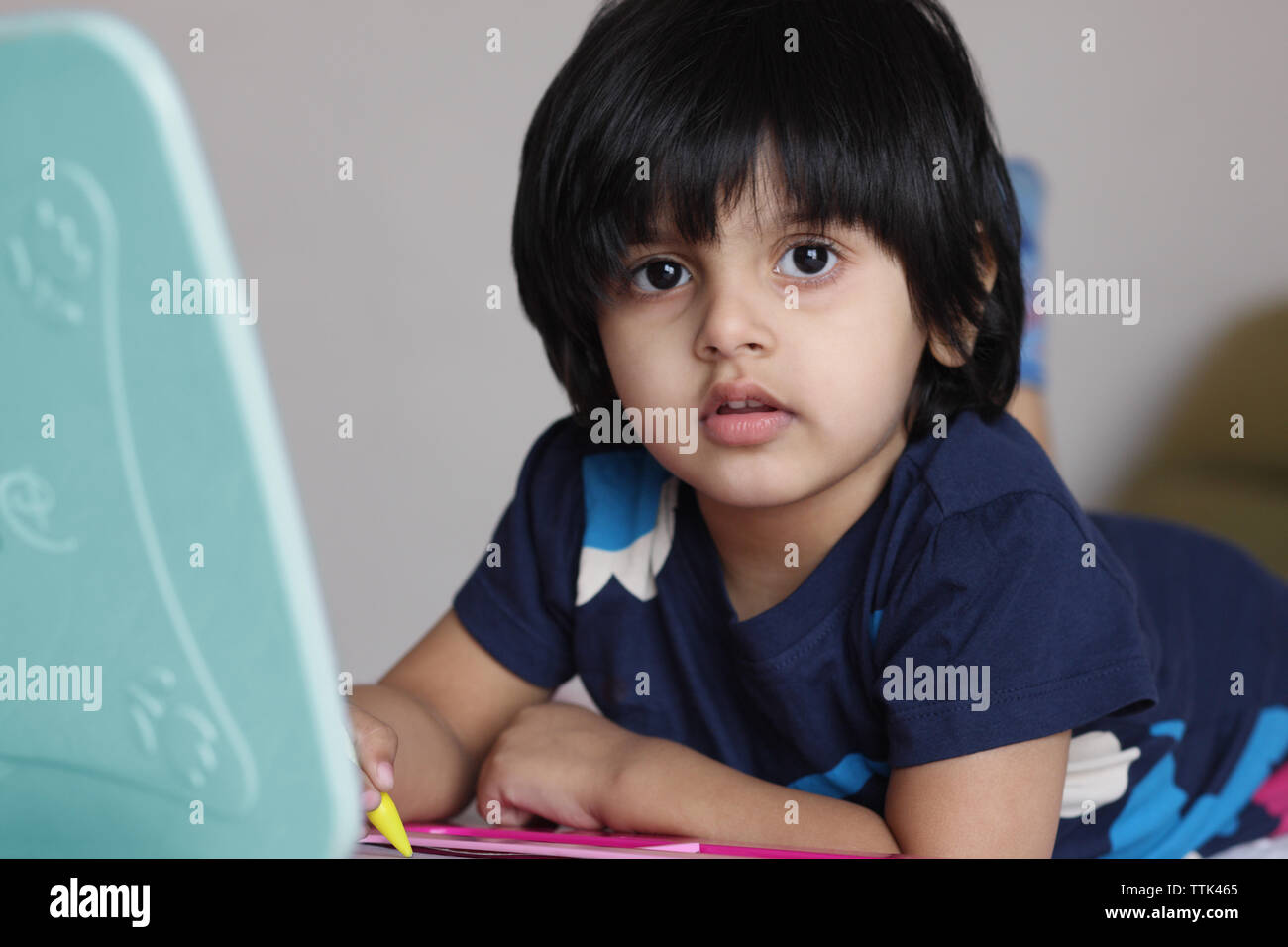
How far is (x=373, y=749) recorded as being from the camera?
2.44ft

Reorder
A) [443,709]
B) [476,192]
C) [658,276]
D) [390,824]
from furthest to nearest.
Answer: [476,192] → [443,709] → [658,276] → [390,824]

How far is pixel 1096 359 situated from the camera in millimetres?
2172

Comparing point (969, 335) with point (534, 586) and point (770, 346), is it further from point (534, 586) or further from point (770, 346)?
point (534, 586)

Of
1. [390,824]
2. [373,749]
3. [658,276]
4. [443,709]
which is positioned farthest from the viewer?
[443,709]

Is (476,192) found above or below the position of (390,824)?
above

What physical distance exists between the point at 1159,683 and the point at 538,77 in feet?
4.33

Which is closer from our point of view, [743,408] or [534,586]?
[743,408]

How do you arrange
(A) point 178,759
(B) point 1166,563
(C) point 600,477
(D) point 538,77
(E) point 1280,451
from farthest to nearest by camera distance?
(D) point 538,77 < (E) point 1280,451 < (B) point 1166,563 < (C) point 600,477 < (A) point 178,759

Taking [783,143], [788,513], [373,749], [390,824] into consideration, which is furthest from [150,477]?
[788,513]

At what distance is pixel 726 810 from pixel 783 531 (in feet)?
0.77

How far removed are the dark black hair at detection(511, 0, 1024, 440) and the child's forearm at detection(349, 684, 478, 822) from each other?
0.29 metres

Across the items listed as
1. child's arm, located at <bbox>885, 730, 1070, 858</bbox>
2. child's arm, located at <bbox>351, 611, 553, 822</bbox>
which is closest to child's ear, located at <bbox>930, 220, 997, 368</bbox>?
child's arm, located at <bbox>885, 730, 1070, 858</bbox>
